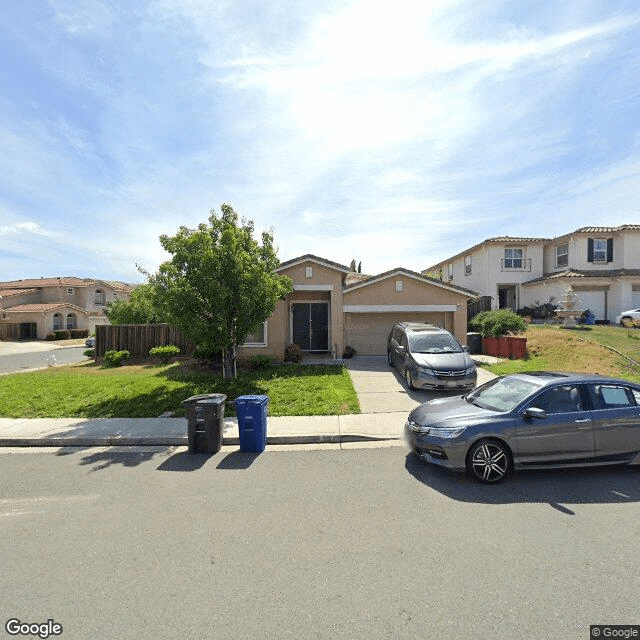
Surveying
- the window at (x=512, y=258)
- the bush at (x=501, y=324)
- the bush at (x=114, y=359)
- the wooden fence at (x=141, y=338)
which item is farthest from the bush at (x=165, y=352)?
the window at (x=512, y=258)

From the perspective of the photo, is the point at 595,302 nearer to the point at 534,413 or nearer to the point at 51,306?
the point at 534,413

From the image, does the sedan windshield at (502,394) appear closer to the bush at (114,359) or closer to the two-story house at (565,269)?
the bush at (114,359)

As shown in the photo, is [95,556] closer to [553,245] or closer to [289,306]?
[289,306]

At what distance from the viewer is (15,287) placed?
4831cm

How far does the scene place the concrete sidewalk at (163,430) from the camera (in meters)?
6.88

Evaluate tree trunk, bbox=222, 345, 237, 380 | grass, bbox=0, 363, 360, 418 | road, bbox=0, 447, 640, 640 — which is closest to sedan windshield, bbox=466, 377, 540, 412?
road, bbox=0, 447, 640, 640

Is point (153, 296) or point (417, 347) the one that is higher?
point (153, 296)

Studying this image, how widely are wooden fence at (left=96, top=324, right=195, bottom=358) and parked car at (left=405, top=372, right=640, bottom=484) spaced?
46.2 ft

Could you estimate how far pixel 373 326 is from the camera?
53.8 feet

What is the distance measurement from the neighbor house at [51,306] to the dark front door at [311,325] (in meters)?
30.6

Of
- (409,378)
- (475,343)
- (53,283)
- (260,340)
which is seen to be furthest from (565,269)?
(53,283)

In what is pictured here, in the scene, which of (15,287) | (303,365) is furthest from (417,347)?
(15,287)

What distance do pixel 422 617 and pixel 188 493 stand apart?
325 cm

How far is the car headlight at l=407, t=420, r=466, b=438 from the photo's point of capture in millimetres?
5089
